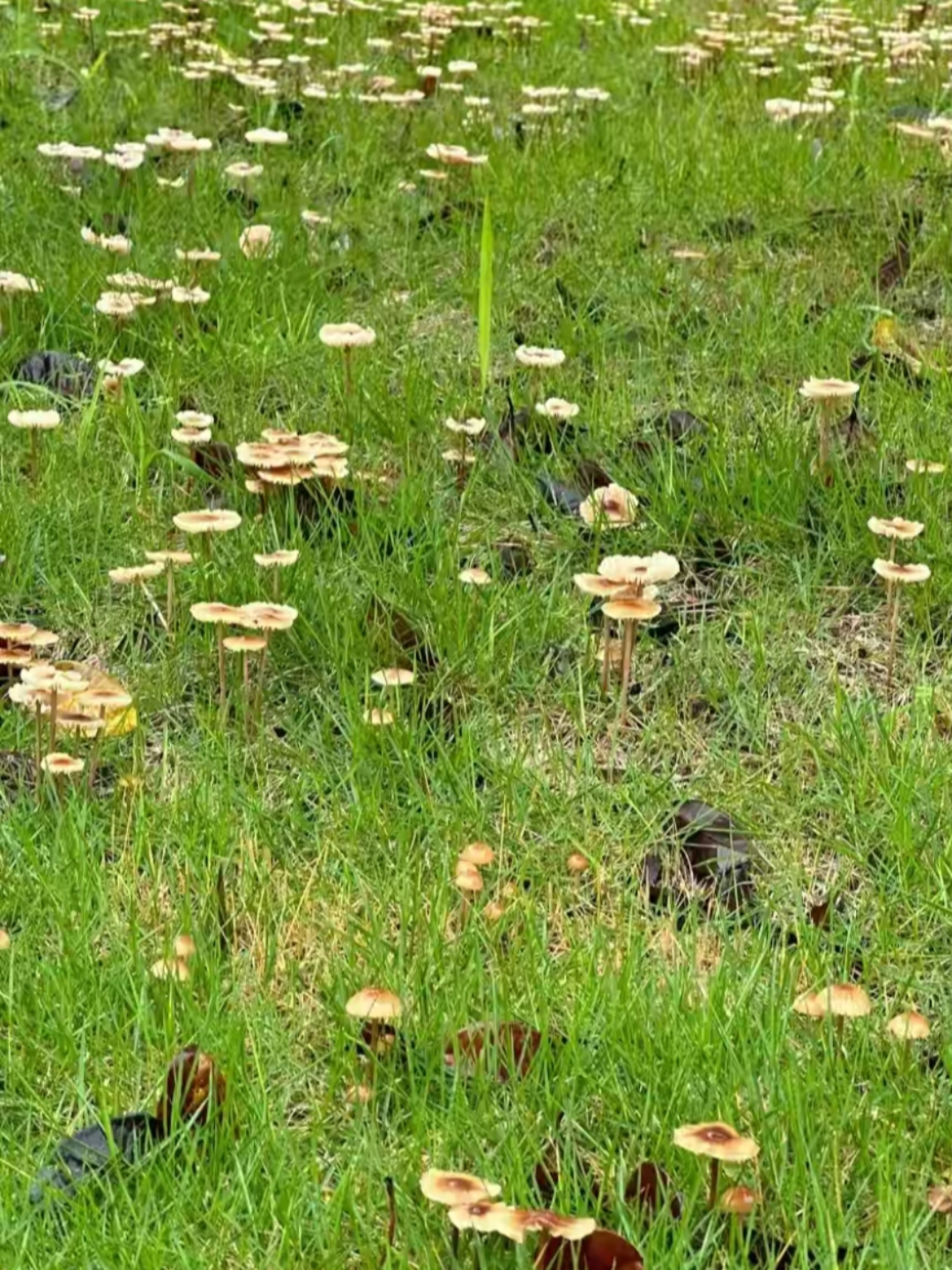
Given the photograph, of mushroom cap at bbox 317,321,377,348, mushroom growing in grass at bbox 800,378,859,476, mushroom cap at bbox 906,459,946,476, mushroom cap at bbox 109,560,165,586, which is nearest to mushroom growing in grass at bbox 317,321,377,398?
mushroom cap at bbox 317,321,377,348

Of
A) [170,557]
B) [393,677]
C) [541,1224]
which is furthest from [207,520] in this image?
[541,1224]

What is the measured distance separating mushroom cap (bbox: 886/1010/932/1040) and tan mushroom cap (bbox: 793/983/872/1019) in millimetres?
43

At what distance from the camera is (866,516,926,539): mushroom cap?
130 inches

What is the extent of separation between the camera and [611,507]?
365 cm

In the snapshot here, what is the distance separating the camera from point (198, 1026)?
2.33 metres

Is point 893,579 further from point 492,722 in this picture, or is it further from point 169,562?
point 169,562

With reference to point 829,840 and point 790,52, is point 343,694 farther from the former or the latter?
point 790,52

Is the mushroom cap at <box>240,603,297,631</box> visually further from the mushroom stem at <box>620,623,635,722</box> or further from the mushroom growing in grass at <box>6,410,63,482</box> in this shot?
the mushroom growing in grass at <box>6,410,63,482</box>

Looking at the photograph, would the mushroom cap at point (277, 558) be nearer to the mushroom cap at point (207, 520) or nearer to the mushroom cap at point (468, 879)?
the mushroom cap at point (207, 520)

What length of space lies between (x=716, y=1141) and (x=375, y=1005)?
0.52 m

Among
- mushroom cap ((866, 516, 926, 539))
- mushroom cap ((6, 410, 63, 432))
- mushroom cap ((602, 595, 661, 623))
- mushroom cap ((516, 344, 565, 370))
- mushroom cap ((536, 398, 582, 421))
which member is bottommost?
mushroom cap ((602, 595, 661, 623))

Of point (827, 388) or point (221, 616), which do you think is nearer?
point (221, 616)

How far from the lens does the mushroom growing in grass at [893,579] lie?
3203mm

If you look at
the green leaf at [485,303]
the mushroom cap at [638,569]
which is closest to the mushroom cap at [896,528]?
the mushroom cap at [638,569]
